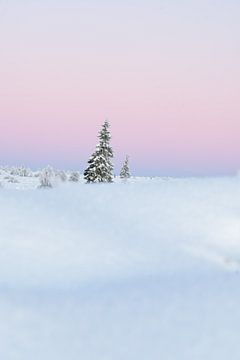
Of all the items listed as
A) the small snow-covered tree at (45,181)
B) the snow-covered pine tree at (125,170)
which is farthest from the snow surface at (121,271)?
the snow-covered pine tree at (125,170)

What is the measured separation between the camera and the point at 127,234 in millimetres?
3713

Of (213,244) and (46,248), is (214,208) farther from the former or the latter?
(46,248)

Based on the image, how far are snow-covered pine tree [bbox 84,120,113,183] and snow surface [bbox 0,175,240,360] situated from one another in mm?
23655

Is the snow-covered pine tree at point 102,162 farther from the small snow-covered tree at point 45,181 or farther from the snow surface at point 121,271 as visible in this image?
the snow surface at point 121,271

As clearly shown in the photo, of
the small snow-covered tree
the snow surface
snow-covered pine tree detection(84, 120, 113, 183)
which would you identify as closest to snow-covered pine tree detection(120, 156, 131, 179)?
the small snow-covered tree

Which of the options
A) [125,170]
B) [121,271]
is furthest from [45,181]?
[125,170]

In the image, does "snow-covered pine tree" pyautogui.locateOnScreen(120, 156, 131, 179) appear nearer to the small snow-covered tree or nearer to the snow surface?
the small snow-covered tree

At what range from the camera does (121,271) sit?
3096mm

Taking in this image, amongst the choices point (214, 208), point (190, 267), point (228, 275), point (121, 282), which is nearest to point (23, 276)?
point (121, 282)

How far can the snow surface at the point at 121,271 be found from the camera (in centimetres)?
210

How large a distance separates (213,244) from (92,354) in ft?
6.27

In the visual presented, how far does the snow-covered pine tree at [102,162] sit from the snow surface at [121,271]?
2365 centimetres

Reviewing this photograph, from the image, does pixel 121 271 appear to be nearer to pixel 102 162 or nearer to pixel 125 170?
pixel 102 162

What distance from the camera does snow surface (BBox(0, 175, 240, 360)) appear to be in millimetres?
2100
